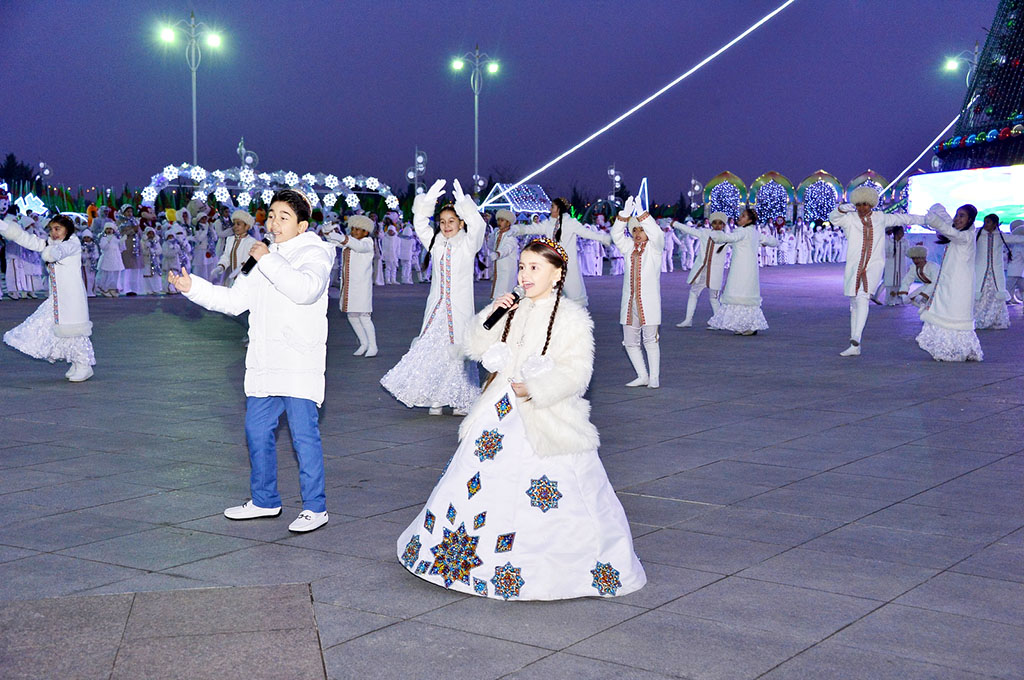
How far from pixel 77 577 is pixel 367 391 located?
6155 mm

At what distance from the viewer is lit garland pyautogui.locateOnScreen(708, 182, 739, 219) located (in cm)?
6450

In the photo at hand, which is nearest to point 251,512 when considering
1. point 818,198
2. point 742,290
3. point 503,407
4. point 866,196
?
point 503,407

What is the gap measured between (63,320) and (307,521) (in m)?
6.63

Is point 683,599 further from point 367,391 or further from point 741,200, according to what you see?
point 741,200

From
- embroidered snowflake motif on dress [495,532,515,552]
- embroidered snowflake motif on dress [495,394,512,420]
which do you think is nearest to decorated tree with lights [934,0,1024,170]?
embroidered snowflake motif on dress [495,394,512,420]

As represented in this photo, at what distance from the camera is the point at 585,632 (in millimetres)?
→ 4441

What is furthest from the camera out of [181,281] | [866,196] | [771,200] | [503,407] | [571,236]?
[771,200]

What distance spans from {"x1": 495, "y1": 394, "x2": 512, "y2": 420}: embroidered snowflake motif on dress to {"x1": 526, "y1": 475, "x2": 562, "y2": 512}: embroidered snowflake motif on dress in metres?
0.34

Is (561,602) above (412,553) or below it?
below

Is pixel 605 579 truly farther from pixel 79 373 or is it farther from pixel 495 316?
pixel 79 373

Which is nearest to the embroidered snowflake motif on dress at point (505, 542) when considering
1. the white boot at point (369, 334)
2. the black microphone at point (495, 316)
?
the black microphone at point (495, 316)

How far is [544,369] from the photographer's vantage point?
4996 mm

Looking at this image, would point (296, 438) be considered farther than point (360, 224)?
No

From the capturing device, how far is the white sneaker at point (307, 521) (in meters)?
5.89
